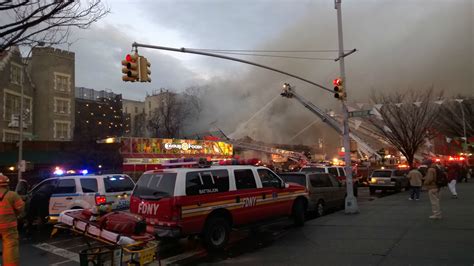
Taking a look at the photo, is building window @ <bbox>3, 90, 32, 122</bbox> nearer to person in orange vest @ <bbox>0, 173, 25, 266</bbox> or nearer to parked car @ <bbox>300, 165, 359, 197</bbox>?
parked car @ <bbox>300, 165, 359, 197</bbox>

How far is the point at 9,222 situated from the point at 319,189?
9.70 meters

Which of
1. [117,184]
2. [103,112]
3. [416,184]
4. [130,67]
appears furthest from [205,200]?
[103,112]

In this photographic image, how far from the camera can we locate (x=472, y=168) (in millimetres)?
46594

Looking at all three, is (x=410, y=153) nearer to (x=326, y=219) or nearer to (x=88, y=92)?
(x=326, y=219)

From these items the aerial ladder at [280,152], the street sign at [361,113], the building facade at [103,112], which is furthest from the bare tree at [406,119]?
the building facade at [103,112]

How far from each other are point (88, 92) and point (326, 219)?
335ft

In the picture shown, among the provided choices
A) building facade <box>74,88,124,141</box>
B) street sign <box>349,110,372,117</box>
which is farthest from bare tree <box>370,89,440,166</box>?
building facade <box>74,88,124,141</box>

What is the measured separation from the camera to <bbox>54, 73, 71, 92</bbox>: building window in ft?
141

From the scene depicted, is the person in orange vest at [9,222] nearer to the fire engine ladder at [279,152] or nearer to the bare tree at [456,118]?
the fire engine ladder at [279,152]

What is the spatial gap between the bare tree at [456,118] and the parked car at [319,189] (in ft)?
120

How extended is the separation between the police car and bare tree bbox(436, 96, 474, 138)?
42.9 meters

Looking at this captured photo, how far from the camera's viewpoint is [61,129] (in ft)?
142

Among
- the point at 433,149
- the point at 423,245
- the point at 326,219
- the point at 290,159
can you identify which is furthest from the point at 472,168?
the point at 423,245

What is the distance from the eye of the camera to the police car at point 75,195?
39.2 ft
